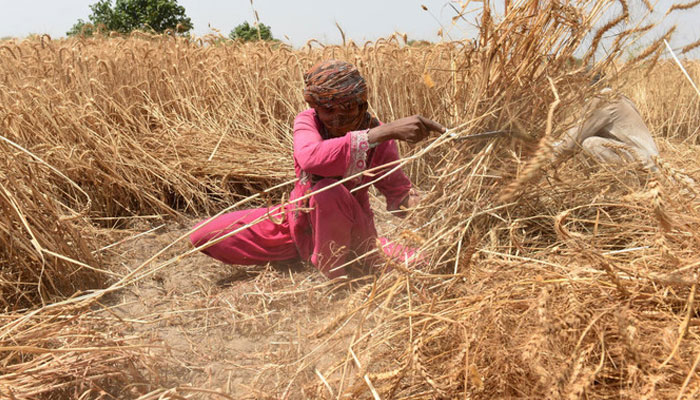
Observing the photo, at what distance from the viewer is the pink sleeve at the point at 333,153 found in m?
1.78

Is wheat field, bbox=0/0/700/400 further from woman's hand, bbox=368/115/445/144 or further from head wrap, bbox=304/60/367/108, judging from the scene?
head wrap, bbox=304/60/367/108

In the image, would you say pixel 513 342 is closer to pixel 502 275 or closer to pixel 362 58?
pixel 502 275

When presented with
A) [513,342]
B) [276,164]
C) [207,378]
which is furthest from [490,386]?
[276,164]

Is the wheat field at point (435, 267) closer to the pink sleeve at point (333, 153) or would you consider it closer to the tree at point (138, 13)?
the pink sleeve at point (333, 153)

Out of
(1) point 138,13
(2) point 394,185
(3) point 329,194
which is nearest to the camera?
(3) point 329,194

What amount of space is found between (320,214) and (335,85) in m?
0.54

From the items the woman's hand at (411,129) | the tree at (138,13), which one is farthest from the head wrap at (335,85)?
the tree at (138,13)

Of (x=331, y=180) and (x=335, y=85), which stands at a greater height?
(x=335, y=85)

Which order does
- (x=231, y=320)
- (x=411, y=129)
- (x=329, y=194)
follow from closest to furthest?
(x=411, y=129) < (x=231, y=320) < (x=329, y=194)

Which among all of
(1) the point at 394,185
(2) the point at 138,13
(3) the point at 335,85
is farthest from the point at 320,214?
(2) the point at 138,13

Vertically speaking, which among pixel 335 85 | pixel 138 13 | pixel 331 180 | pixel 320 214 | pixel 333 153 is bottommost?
pixel 320 214

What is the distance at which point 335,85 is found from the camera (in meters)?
1.90

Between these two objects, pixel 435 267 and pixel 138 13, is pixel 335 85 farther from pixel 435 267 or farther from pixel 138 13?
pixel 138 13

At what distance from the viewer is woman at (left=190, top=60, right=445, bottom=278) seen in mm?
1792
